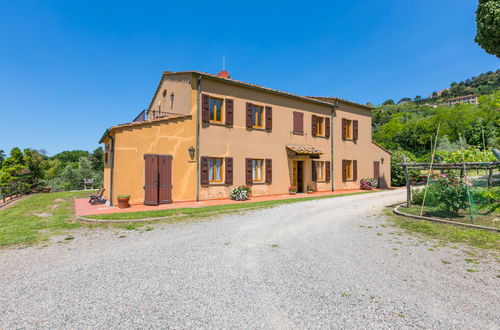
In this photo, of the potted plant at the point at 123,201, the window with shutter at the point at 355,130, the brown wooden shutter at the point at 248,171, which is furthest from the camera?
the window with shutter at the point at 355,130

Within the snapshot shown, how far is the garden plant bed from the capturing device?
704cm

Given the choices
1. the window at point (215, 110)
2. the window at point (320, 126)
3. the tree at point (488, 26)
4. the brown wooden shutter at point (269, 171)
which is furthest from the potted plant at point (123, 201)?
the tree at point (488, 26)

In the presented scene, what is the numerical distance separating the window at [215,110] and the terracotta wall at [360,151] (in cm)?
1004

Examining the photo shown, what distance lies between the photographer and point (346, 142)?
65.9 feet

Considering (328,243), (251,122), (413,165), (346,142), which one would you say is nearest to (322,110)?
(346,142)

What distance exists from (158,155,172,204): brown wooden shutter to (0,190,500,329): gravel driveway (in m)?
5.54

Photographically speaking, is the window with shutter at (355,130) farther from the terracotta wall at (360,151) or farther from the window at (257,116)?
the window at (257,116)

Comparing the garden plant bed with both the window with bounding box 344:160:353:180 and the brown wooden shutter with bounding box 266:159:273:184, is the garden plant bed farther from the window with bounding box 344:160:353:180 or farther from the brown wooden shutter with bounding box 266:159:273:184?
the window with bounding box 344:160:353:180

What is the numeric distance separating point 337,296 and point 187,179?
35.0ft

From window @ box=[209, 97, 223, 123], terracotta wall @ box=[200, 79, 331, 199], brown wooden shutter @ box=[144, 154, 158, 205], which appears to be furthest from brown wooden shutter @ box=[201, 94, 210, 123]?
brown wooden shutter @ box=[144, 154, 158, 205]

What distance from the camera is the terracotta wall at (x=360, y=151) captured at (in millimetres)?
19500

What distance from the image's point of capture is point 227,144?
14.2 meters

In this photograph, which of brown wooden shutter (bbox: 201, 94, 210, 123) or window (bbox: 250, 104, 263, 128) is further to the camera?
window (bbox: 250, 104, 263, 128)

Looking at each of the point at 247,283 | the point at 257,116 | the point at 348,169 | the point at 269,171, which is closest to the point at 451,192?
the point at 247,283
